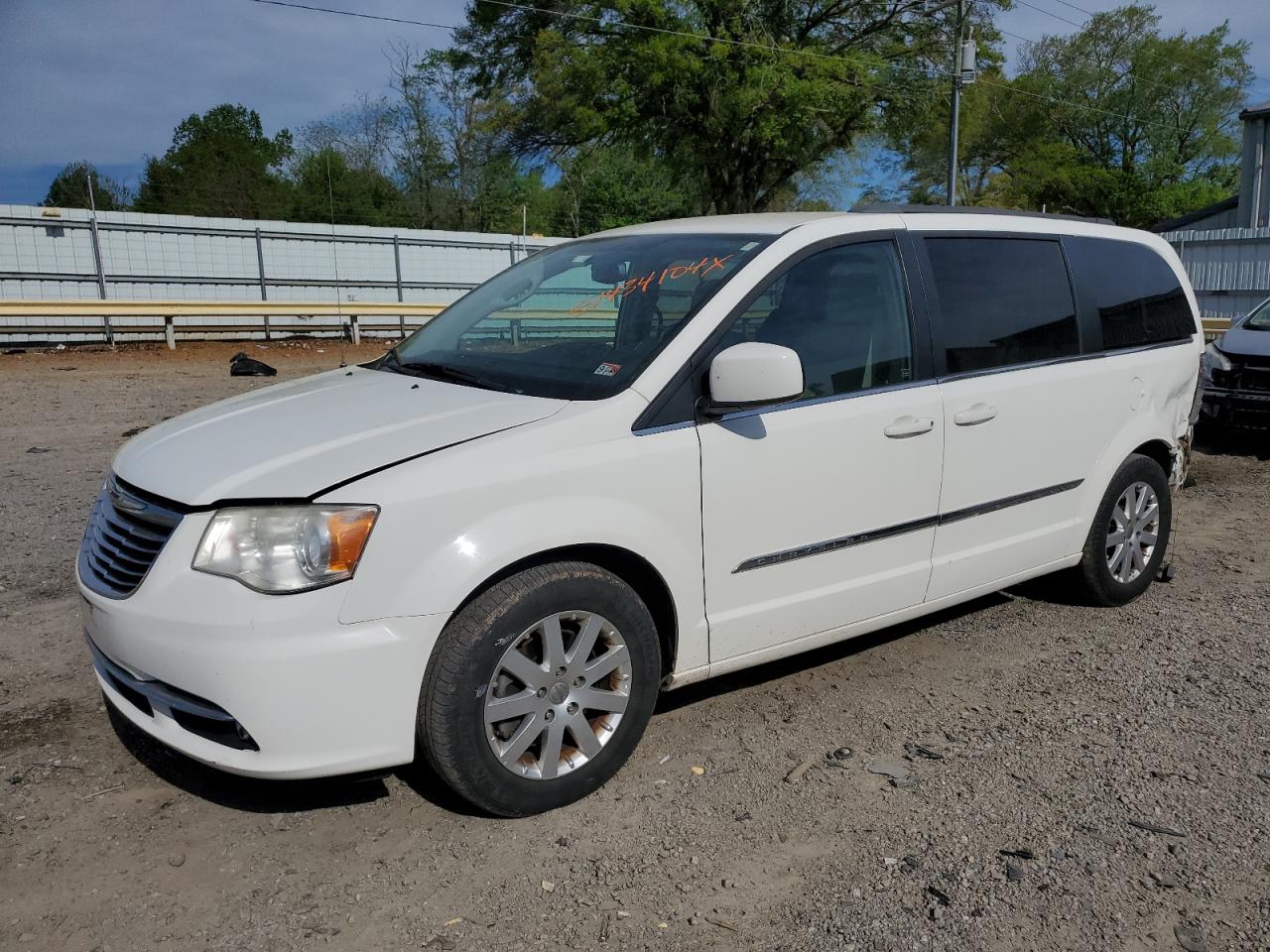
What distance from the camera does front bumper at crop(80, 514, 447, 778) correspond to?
8.63 ft

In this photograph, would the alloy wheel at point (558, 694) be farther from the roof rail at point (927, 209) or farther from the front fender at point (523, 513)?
the roof rail at point (927, 209)

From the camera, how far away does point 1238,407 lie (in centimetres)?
921

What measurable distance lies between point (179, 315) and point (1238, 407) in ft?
51.7

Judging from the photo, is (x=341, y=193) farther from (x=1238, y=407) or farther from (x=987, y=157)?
(x=987, y=157)

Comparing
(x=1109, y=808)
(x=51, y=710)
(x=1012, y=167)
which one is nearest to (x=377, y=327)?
(x=51, y=710)

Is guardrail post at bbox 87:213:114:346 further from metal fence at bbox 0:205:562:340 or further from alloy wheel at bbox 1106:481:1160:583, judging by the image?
alloy wheel at bbox 1106:481:1160:583

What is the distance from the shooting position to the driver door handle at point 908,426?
3.67 meters

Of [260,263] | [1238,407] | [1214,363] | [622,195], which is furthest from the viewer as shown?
[622,195]

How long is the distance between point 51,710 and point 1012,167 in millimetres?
64566

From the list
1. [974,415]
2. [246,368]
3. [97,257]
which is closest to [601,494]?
[974,415]

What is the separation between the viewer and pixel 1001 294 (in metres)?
4.21

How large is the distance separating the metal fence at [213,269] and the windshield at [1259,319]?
12705mm

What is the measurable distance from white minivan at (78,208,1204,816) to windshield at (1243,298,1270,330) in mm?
6341

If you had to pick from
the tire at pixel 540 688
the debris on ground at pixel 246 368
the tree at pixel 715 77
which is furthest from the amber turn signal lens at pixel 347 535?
the tree at pixel 715 77
